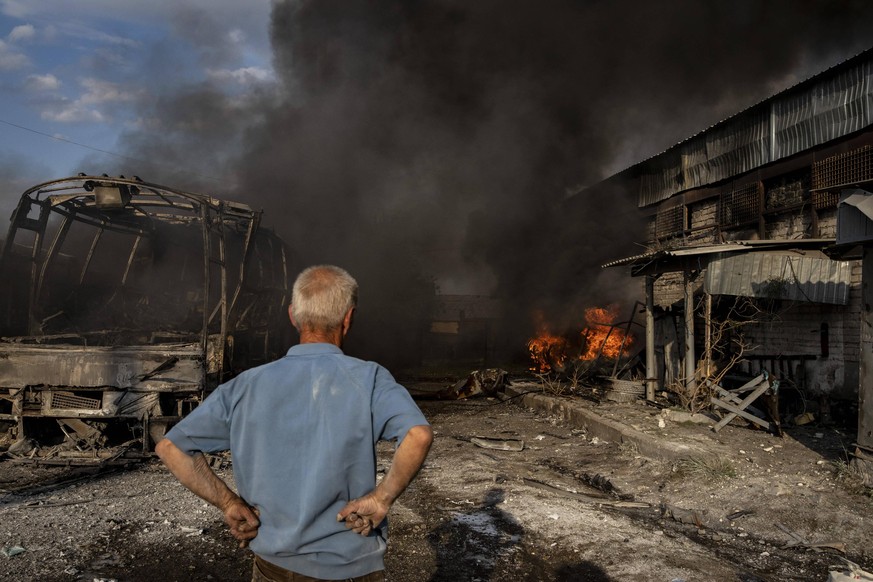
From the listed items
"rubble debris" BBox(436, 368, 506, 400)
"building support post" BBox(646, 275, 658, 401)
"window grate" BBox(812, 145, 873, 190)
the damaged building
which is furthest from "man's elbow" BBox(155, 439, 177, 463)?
"rubble debris" BBox(436, 368, 506, 400)

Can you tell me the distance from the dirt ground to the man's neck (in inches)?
95.2

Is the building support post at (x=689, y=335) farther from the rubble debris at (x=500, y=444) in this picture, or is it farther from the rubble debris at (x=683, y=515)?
the rubble debris at (x=683, y=515)

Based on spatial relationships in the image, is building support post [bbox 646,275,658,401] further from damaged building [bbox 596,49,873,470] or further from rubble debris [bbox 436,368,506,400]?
rubble debris [bbox 436,368,506,400]

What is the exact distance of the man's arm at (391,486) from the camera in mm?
1701

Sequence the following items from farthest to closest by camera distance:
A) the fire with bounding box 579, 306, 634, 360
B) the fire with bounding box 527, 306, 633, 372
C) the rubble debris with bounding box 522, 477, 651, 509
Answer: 1. the fire with bounding box 527, 306, 633, 372
2. the fire with bounding box 579, 306, 634, 360
3. the rubble debris with bounding box 522, 477, 651, 509

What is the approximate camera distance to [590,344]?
14.1m

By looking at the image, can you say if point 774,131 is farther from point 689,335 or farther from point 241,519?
point 241,519

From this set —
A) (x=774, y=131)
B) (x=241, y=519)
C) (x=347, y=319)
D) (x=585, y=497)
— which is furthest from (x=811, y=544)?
(x=774, y=131)

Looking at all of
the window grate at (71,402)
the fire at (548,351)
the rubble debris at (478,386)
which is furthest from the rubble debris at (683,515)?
the fire at (548,351)

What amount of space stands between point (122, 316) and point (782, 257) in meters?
9.96

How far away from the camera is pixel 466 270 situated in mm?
25562

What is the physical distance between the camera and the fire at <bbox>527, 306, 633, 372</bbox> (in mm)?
13500

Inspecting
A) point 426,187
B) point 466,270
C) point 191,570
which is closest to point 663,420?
point 191,570

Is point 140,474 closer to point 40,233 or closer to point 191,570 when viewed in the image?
point 191,570
